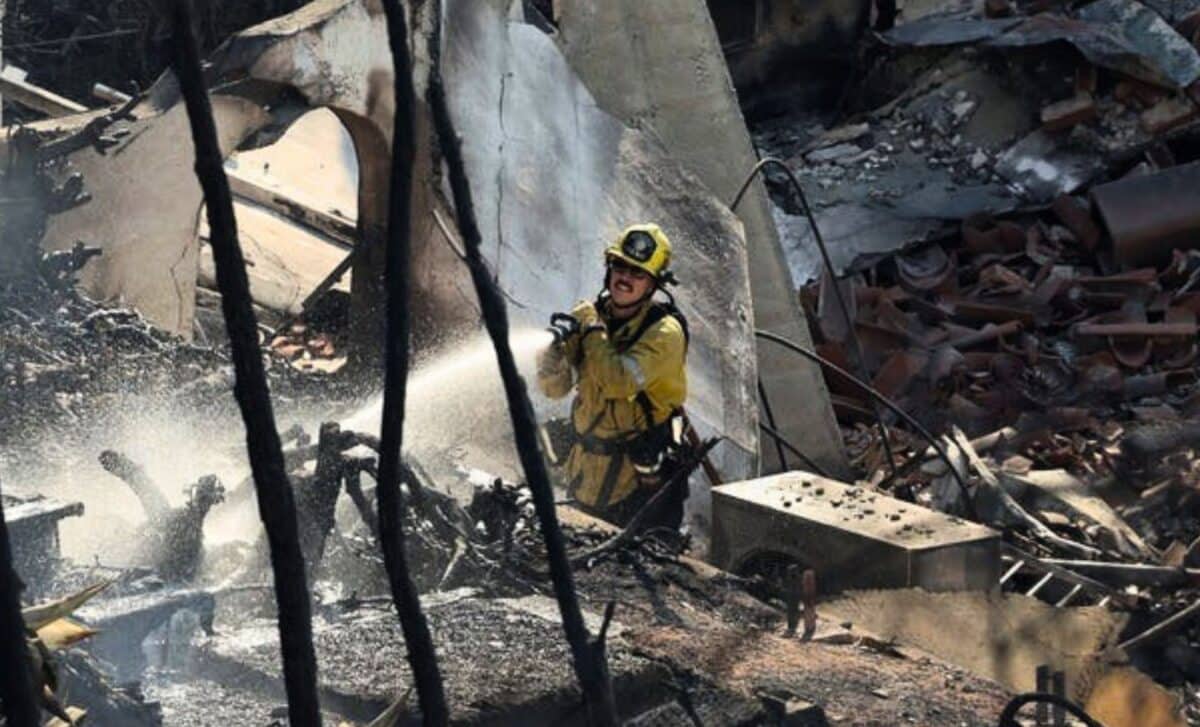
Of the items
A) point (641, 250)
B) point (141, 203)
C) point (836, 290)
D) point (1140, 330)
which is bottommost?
point (1140, 330)

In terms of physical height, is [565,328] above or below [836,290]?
above

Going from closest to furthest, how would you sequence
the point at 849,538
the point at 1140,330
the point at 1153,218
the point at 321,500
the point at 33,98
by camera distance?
the point at 321,500
the point at 849,538
the point at 33,98
the point at 1140,330
the point at 1153,218

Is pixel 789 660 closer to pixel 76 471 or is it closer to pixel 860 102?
pixel 76 471

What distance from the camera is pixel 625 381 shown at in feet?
28.3

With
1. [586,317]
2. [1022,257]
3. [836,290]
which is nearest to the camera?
[586,317]

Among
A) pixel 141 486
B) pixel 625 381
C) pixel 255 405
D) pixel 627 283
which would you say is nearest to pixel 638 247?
pixel 627 283

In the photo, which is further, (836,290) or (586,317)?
(836,290)

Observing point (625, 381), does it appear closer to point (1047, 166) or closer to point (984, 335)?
point (984, 335)

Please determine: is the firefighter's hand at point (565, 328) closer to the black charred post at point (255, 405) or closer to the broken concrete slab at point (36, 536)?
the broken concrete slab at point (36, 536)

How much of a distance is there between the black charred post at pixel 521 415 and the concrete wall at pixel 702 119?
35.2 feet

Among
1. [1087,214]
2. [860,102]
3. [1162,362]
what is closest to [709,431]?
[1162,362]

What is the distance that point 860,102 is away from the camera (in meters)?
19.4

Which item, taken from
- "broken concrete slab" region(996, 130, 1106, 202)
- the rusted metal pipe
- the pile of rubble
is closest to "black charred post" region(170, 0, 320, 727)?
the pile of rubble

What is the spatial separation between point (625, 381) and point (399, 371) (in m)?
5.73
